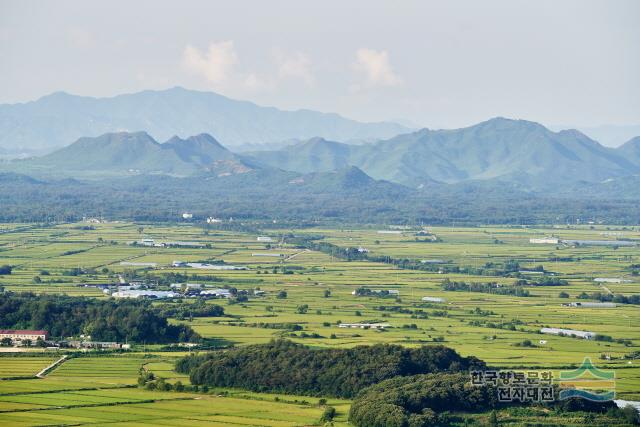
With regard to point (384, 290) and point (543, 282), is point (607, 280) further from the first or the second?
point (384, 290)

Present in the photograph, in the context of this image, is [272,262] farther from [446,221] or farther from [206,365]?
[446,221]

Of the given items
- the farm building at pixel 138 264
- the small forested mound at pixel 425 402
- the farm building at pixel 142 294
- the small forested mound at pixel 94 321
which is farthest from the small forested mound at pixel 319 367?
the farm building at pixel 138 264

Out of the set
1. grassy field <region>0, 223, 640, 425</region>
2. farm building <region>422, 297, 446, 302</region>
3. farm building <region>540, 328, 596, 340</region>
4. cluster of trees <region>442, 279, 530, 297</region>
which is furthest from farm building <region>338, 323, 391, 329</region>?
cluster of trees <region>442, 279, 530, 297</region>

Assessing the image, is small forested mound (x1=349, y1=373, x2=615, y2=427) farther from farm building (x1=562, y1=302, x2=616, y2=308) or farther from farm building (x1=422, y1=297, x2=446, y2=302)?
farm building (x1=562, y1=302, x2=616, y2=308)

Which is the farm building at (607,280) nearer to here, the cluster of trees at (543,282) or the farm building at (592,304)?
the cluster of trees at (543,282)

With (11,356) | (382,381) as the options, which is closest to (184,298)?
(11,356)

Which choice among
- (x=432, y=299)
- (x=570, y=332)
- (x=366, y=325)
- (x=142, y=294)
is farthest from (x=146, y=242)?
(x=570, y=332)

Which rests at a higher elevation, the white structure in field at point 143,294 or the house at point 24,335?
the white structure in field at point 143,294
